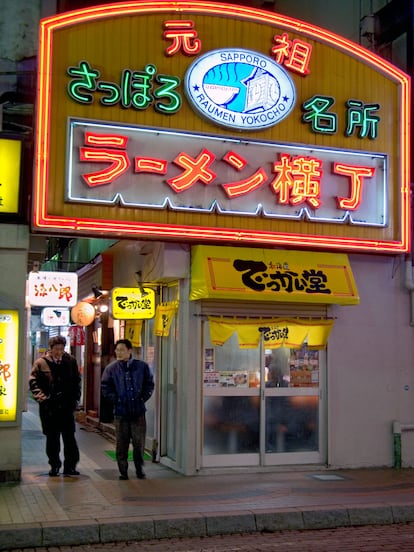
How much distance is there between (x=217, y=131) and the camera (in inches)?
438

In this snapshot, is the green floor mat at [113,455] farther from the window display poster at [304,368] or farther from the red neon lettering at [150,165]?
the red neon lettering at [150,165]

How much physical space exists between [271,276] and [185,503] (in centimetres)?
382

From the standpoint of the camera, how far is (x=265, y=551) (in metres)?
7.51

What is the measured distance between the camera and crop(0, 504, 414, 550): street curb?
7.56 m

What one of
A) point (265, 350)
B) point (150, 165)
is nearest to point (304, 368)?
point (265, 350)

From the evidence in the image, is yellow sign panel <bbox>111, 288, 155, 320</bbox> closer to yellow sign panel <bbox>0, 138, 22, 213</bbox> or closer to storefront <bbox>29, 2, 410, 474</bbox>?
storefront <bbox>29, 2, 410, 474</bbox>

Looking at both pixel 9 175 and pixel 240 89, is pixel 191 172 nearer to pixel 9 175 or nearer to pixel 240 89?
pixel 240 89

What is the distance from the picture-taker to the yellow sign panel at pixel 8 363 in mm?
9938

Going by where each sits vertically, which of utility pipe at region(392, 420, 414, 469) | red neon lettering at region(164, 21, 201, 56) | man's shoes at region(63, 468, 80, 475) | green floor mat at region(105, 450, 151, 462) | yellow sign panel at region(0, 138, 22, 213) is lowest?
green floor mat at region(105, 450, 151, 462)

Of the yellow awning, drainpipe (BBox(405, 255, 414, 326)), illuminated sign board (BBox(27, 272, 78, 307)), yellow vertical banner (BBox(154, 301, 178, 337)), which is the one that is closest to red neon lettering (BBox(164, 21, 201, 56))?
yellow vertical banner (BBox(154, 301, 178, 337))

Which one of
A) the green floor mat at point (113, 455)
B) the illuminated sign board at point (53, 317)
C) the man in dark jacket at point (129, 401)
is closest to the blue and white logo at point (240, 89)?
the man in dark jacket at point (129, 401)

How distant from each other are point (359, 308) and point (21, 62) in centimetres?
782

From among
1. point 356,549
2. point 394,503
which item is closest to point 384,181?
point 394,503

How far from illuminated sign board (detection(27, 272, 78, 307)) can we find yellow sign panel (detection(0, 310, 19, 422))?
4.23 m
